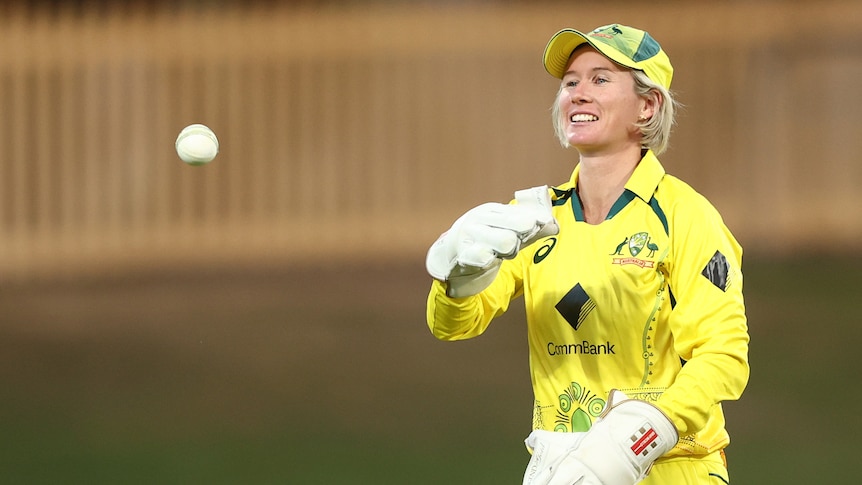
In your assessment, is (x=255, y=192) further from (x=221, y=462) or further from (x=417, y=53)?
(x=221, y=462)

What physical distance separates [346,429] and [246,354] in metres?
1.71

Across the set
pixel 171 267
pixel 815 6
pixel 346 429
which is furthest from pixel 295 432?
pixel 815 6

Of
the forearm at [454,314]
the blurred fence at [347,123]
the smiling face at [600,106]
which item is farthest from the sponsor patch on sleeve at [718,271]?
the blurred fence at [347,123]

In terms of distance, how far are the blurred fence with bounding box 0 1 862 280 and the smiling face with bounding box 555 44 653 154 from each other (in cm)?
740

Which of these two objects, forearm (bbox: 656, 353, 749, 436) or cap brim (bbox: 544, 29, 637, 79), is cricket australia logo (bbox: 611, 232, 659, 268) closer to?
forearm (bbox: 656, 353, 749, 436)

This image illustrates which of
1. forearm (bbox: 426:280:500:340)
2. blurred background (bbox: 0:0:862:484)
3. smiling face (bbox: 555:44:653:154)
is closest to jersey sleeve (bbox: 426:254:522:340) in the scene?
forearm (bbox: 426:280:500:340)

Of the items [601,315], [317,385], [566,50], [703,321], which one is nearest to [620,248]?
[601,315]

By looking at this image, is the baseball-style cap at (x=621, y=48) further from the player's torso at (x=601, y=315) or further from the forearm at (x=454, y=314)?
the forearm at (x=454, y=314)

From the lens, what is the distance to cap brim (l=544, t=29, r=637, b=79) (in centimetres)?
258

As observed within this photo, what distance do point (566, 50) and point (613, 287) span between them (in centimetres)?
54

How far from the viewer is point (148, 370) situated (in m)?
7.04

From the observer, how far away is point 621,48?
260 centimetres

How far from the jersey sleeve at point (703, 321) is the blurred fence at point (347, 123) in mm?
7655

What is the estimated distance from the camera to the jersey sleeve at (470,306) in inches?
99.0
